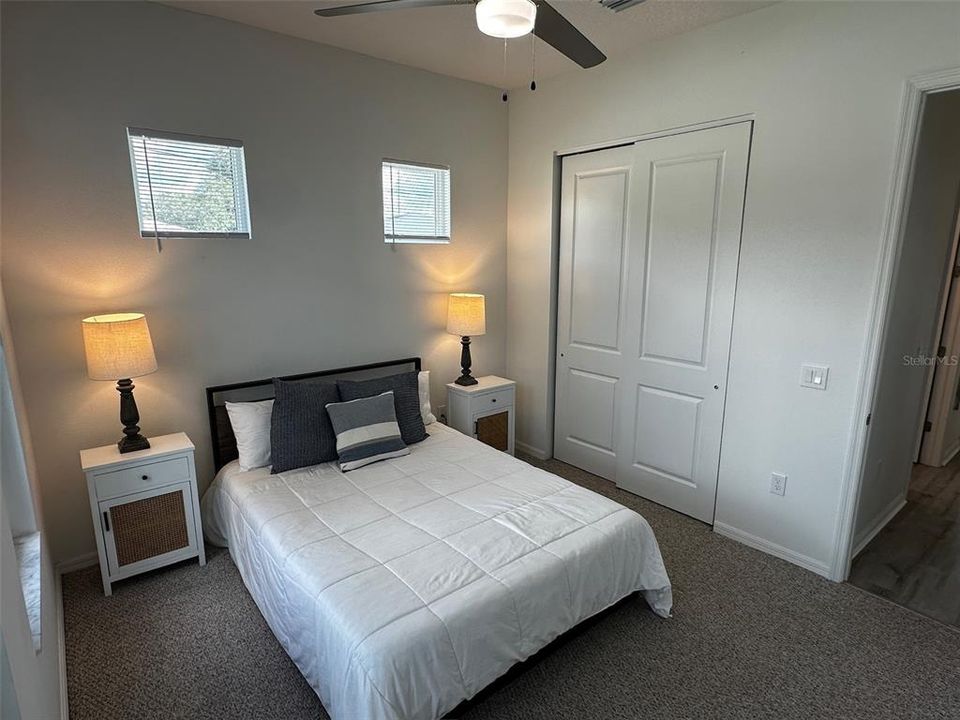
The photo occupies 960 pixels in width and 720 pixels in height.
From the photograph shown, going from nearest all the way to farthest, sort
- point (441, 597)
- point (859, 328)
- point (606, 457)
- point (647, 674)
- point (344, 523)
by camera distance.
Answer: point (441, 597), point (647, 674), point (344, 523), point (859, 328), point (606, 457)

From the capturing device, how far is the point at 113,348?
2.31 metres

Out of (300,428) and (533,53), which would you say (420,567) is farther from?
(533,53)

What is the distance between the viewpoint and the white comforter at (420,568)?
158 centimetres

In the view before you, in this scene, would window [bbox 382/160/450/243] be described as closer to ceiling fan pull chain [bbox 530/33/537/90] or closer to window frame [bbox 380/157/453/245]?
window frame [bbox 380/157/453/245]

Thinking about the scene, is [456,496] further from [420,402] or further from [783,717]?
[783,717]

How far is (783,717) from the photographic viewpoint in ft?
6.04

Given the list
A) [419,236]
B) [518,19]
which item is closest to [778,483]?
[518,19]

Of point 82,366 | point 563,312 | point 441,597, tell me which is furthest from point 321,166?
point 441,597

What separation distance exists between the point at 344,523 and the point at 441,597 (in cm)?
65

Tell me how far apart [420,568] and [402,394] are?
1415 millimetres

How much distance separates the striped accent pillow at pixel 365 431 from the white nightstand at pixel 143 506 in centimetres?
73

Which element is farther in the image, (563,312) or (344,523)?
(563,312)

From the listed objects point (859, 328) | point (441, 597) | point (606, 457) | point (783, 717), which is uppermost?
point (859, 328)

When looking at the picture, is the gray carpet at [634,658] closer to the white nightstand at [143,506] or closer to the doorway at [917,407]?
the white nightstand at [143,506]
